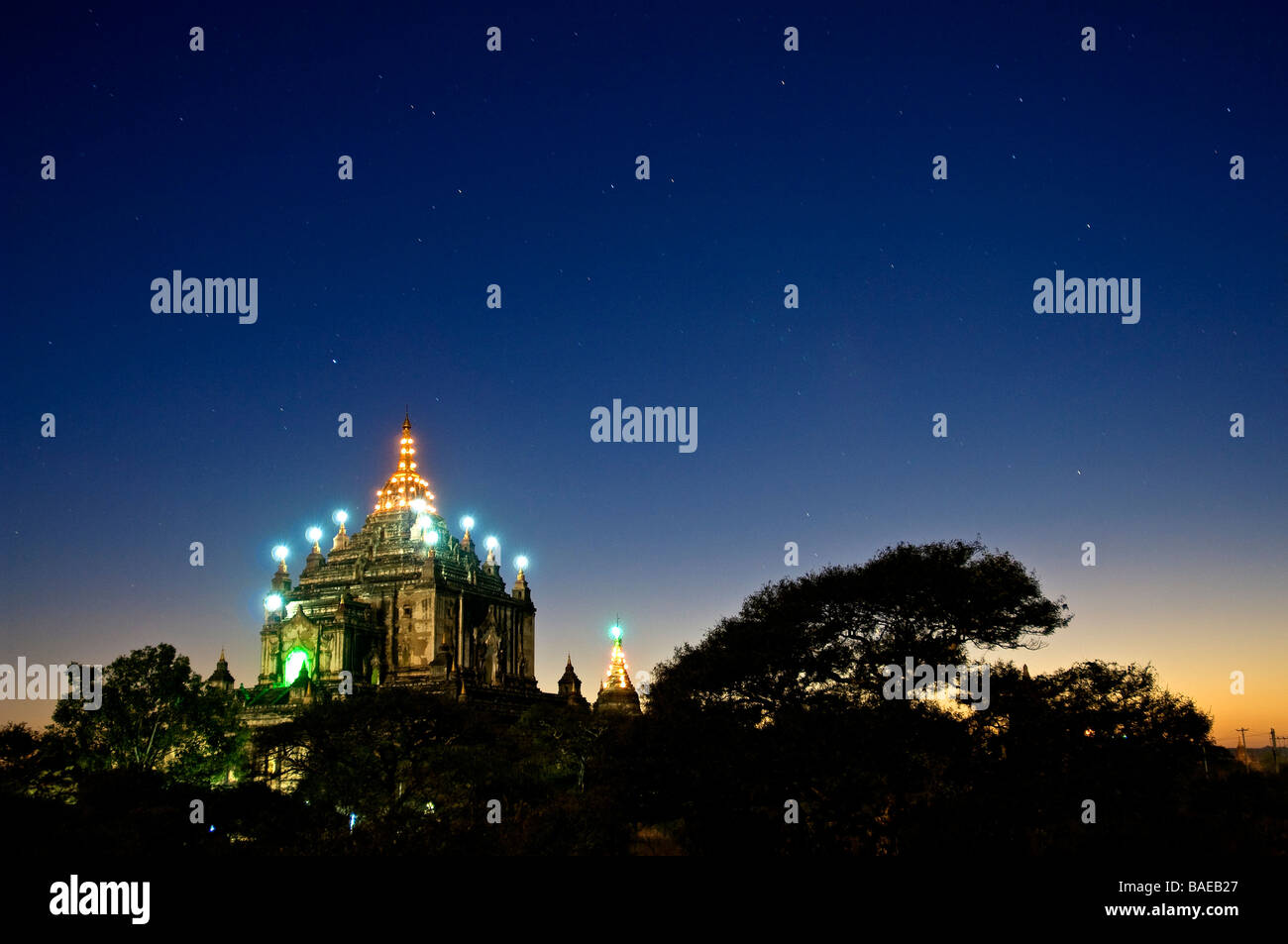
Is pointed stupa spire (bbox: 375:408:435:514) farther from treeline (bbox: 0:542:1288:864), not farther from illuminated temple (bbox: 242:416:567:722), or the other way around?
treeline (bbox: 0:542:1288:864)

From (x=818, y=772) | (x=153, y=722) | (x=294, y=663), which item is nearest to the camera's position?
(x=818, y=772)

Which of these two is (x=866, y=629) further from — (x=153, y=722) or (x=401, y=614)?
(x=401, y=614)

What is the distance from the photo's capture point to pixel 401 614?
78.3 metres

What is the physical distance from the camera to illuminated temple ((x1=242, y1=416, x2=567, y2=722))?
74188 mm

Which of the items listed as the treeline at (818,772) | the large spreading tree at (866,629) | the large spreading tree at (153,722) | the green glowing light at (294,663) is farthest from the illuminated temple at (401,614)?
the large spreading tree at (866,629)

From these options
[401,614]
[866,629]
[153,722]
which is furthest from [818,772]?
[401,614]

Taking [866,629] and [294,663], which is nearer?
[866,629]

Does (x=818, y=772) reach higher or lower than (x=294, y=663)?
lower

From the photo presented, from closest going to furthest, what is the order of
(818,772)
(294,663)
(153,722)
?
(818,772) < (153,722) < (294,663)

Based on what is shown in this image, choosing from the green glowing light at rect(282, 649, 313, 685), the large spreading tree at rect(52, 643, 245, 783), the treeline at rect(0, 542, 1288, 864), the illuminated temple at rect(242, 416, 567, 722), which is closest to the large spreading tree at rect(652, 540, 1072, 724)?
the treeline at rect(0, 542, 1288, 864)

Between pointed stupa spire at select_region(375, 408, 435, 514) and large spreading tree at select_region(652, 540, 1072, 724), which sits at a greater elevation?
pointed stupa spire at select_region(375, 408, 435, 514)
